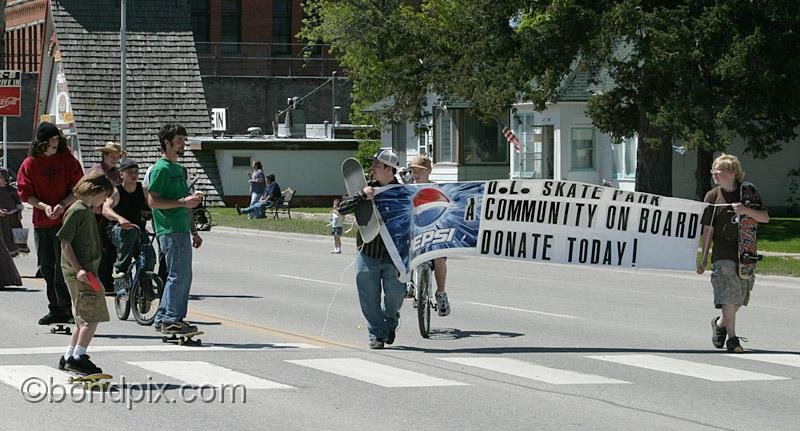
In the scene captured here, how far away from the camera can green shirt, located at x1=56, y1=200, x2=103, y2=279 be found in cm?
1178

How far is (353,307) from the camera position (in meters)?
18.6

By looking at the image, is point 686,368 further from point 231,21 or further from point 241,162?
point 231,21

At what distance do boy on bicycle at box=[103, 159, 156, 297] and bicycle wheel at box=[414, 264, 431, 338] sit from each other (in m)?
3.15

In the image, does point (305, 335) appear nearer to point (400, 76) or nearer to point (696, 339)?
point (696, 339)

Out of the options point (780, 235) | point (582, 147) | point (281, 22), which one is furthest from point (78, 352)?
point (281, 22)

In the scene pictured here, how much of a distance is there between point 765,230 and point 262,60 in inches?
1805

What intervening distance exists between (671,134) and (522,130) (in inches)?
679

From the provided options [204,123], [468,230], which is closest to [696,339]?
[468,230]

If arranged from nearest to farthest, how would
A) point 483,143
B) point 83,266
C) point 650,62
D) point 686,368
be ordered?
point 83,266, point 686,368, point 650,62, point 483,143

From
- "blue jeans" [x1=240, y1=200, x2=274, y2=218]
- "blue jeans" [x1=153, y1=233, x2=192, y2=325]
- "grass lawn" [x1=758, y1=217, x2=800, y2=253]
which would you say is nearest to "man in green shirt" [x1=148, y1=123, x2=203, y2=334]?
"blue jeans" [x1=153, y1=233, x2=192, y2=325]

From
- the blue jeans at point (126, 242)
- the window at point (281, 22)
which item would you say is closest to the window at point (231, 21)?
the window at point (281, 22)

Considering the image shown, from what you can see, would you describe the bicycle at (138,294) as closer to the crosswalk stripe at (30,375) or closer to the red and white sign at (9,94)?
the crosswalk stripe at (30,375)

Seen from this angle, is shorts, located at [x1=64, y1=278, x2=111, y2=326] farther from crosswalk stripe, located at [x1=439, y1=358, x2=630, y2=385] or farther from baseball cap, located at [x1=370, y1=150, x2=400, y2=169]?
baseball cap, located at [x1=370, y1=150, x2=400, y2=169]

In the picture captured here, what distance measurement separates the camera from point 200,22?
8475cm
